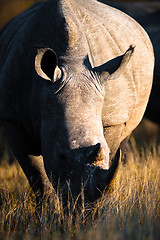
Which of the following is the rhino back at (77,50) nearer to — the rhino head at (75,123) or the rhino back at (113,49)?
the rhino back at (113,49)

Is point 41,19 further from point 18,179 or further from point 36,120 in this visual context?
point 18,179

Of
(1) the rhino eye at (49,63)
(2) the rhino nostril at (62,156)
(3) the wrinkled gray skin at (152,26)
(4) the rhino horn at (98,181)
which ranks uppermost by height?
(1) the rhino eye at (49,63)

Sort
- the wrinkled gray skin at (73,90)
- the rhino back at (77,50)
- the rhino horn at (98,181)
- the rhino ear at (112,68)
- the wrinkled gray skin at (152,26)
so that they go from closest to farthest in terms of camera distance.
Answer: the rhino horn at (98,181)
the wrinkled gray skin at (73,90)
the rhino ear at (112,68)
the rhino back at (77,50)
the wrinkled gray skin at (152,26)

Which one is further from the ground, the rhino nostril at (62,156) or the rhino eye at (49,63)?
→ the rhino eye at (49,63)

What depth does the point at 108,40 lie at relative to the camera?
13.6ft

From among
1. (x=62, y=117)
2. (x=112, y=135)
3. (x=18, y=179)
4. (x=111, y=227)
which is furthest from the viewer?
(x=18, y=179)

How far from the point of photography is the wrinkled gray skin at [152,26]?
5840mm

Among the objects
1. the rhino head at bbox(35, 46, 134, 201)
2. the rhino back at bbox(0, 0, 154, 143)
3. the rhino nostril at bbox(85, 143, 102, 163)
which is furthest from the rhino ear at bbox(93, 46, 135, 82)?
the rhino nostril at bbox(85, 143, 102, 163)

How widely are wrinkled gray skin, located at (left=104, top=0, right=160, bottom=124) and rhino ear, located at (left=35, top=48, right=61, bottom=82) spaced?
87.6 inches

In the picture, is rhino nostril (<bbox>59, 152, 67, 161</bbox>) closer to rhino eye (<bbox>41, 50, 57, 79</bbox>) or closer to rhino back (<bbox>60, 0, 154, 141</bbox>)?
rhino eye (<bbox>41, 50, 57, 79</bbox>)

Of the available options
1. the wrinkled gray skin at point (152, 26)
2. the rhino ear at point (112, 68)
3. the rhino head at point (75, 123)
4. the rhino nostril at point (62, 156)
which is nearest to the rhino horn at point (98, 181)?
the rhino head at point (75, 123)

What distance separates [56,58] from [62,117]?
1.68 feet

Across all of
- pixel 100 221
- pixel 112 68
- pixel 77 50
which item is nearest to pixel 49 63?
pixel 77 50

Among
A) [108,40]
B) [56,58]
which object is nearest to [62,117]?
[56,58]
